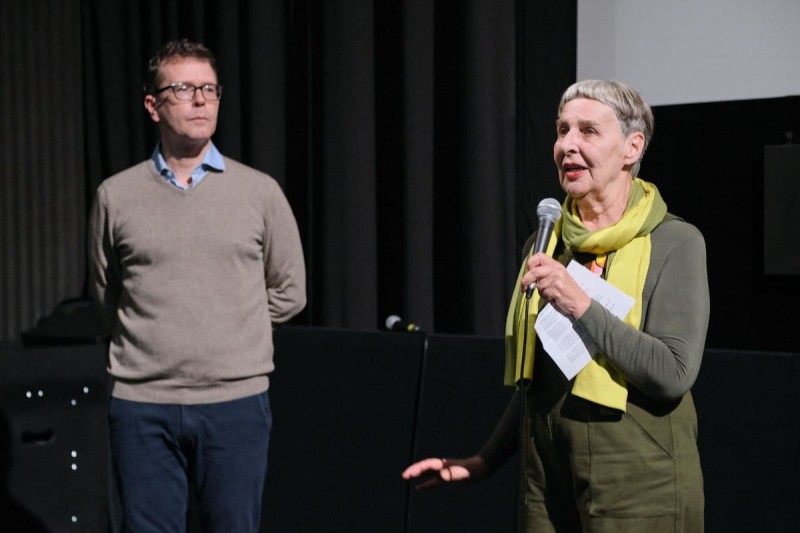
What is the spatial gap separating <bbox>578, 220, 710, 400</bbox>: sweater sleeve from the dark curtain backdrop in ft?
6.37

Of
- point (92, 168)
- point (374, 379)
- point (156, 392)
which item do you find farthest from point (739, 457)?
point (92, 168)

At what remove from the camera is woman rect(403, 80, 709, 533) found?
5.18ft

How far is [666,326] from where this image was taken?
5.24 feet

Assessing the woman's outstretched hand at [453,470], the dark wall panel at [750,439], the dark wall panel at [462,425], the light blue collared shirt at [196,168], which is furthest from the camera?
the dark wall panel at [462,425]

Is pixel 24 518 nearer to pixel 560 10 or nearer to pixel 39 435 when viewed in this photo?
pixel 39 435


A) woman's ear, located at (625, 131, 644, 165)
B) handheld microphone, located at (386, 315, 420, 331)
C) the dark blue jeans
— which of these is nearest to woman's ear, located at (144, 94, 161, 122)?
the dark blue jeans

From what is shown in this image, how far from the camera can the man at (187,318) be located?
2.54 m

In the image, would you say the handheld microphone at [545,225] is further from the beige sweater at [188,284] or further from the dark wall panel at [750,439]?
the dark wall panel at [750,439]

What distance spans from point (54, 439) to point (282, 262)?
140 centimetres

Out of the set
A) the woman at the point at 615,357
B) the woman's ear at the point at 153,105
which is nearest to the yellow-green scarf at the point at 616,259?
the woman at the point at 615,357

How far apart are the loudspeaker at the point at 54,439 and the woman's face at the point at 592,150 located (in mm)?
2497

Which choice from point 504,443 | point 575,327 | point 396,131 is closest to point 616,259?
point 575,327

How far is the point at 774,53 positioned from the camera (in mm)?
3295

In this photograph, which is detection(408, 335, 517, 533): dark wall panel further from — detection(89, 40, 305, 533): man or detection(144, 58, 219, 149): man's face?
detection(144, 58, 219, 149): man's face
